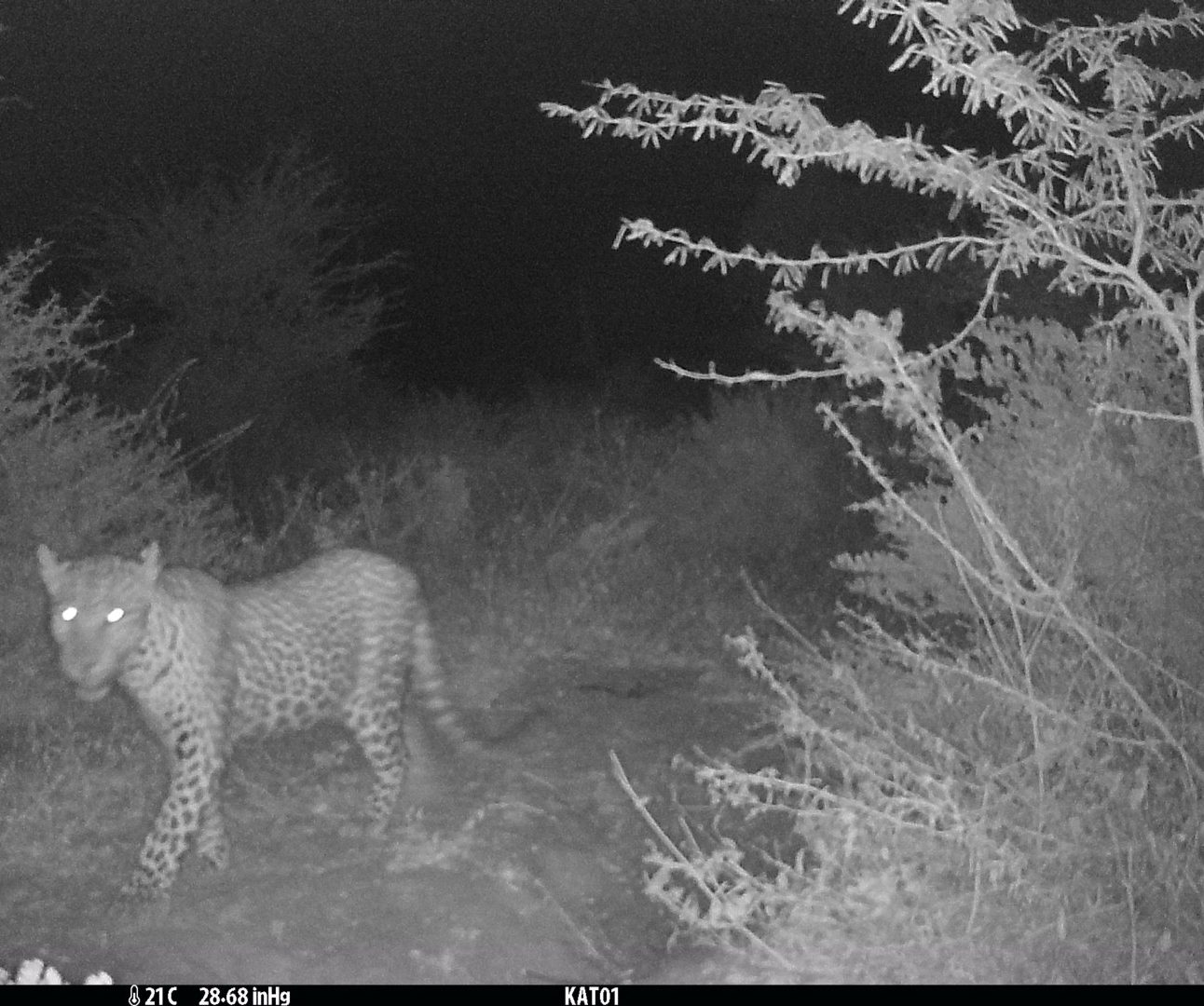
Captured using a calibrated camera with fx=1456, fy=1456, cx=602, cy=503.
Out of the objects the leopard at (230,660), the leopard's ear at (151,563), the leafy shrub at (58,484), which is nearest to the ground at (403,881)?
the leopard at (230,660)

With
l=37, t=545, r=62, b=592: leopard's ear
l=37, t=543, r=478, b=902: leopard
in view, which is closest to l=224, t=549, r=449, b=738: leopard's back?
l=37, t=543, r=478, b=902: leopard

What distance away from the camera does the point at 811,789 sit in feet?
14.0

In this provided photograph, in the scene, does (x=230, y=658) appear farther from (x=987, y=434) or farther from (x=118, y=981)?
(x=987, y=434)

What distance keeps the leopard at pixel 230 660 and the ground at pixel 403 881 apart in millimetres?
209

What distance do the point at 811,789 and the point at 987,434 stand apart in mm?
3476

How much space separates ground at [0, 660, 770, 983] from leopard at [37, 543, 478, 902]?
209mm

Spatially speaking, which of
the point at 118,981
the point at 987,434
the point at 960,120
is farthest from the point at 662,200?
the point at 118,981

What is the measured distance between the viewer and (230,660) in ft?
19.6

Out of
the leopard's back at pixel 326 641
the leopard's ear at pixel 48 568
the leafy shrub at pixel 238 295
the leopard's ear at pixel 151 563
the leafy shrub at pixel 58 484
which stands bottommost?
the leafy shrub at pixel 238 295

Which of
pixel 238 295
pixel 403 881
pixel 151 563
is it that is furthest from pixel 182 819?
pixel 238 295

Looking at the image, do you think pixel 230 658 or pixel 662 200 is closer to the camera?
pixel 230 658

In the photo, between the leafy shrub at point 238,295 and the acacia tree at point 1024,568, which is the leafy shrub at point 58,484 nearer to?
the acacia tree at point 1024,568

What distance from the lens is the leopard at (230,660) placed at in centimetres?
554

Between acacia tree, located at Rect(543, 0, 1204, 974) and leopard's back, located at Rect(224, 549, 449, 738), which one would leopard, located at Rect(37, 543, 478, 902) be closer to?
leopard's back, located at Rect(224, 549, 449, 738)
